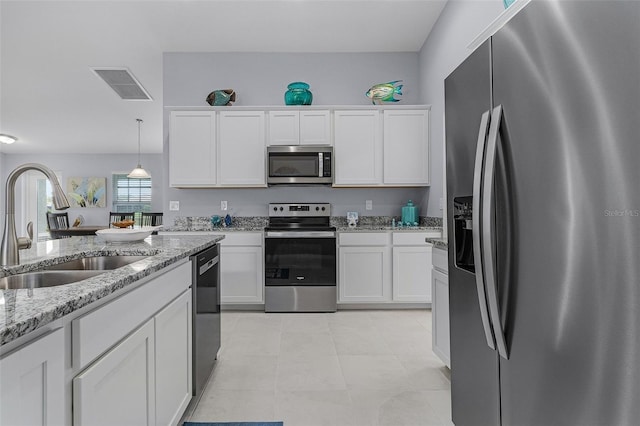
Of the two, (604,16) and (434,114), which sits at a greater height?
(434,114)

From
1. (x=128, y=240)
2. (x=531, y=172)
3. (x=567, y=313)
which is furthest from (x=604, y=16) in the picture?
(x=128, y=240)

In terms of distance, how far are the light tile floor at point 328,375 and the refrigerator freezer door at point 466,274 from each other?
1.70 ft

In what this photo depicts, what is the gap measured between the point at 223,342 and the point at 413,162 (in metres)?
2.67

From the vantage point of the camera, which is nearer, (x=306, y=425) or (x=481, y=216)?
(x=481, y=216)

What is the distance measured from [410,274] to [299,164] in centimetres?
168

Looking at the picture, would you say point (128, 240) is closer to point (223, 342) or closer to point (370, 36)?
point (223, 342)

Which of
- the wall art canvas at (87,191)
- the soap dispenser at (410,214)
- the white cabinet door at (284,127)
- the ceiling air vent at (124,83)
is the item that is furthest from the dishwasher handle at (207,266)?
the wall art canvas at (87,191)

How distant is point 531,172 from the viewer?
2.99 ft

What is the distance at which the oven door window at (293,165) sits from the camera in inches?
148

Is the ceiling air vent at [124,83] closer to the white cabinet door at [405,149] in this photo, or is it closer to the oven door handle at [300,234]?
the oven door handle at [300,234]

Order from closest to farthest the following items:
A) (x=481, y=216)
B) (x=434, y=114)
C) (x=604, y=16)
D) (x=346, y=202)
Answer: (x=604, y=16)
(x=481, y=216)
(x=434, y=114)
(x=346, y=202)

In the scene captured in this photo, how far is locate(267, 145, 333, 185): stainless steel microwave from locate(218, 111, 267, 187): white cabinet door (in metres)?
0.15

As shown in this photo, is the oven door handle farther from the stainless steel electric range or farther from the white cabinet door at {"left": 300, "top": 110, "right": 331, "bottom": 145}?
the white cabinet door at {"left": 300, "top": 110, "right": 331, "bottom": 145}

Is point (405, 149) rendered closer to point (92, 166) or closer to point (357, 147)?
point (357, 147)
